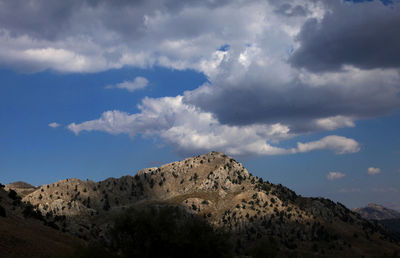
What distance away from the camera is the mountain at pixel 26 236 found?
60.2 metres

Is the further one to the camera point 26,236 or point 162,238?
point 26,236

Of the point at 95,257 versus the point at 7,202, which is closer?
the point at 95,257

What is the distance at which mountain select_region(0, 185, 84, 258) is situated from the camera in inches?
2370

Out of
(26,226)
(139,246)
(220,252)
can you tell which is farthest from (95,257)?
(26,226)

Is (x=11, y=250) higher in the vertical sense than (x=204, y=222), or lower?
lower

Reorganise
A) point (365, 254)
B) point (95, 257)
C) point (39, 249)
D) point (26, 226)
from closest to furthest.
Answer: point (95, 257) → point (39, 249) → point (26, 226) → point (365, 254)

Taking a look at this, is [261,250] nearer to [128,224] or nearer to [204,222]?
[204,222]

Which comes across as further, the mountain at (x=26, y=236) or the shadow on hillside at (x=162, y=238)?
the shadow on hillside at (x=162, y=238)

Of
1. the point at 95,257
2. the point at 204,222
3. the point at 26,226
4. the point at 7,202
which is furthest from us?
the point at 7,202

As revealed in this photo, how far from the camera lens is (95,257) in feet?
192

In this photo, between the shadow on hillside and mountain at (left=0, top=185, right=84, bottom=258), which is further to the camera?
the shadow on hillside

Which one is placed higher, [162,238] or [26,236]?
[162,238]

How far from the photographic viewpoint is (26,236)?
6731 cm

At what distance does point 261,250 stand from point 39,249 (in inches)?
3594
